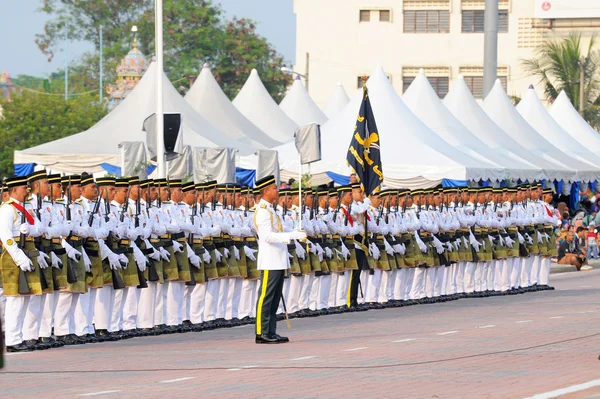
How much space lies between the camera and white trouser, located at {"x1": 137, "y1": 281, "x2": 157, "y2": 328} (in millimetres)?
17188

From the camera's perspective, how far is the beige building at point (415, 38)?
69.6 metres

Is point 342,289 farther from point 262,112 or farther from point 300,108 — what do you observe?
point 300,108

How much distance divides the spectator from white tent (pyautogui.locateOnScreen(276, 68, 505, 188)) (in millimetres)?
5223

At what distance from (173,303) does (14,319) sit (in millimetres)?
3102

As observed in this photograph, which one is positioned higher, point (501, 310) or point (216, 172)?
point (216, 172)

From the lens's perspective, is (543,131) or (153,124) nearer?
(153,124)

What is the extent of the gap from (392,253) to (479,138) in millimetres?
16354

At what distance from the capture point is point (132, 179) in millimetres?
16984

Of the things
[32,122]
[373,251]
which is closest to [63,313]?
[373,251]

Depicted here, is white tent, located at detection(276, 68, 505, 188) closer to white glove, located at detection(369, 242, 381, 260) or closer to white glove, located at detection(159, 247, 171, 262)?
white glove, located at detection(369, 242, 381, 260)

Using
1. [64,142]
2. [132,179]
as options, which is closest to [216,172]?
[64,142]

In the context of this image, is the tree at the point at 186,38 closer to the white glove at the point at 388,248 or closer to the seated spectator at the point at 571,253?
the seated spectator at the point at 571,253

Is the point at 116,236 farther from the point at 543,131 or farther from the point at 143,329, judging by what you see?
the point at 543,131

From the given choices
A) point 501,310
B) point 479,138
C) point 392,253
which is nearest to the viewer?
point 501,310
